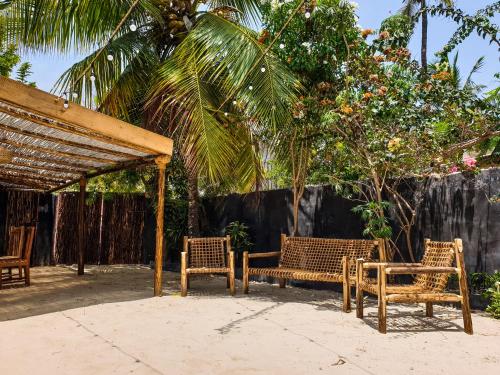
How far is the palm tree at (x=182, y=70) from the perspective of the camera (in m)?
5.62

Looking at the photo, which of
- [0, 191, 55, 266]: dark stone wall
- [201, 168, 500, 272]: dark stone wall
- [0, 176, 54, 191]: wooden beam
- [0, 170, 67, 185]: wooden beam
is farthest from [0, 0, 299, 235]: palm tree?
[0, 191, 55, 266]: dark stone wall

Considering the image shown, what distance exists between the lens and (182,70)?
5.97 metres

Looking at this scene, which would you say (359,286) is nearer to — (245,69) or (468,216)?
(468,216)

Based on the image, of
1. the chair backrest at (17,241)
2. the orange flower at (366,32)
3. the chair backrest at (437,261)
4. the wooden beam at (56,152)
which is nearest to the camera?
the chair backrest at (437,261)

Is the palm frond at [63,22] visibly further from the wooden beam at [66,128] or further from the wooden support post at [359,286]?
the wooden support post at [359,286]

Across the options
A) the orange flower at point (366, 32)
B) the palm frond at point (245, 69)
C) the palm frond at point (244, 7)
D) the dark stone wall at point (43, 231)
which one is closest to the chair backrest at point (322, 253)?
the palm frond at point (245, 69)

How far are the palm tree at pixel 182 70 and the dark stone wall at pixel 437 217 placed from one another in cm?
97

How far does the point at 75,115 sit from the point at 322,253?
10.3 ft

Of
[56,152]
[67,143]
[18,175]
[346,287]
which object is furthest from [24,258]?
[346,287]

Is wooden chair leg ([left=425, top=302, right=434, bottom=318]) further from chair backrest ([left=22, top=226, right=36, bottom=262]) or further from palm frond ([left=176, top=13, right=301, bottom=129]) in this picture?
chair backrest ([left=22, top=226, right=36, bottom=262])

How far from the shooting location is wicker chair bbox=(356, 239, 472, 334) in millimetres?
3531

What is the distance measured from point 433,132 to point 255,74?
2280 mm

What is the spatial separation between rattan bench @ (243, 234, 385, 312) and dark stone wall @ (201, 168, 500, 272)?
0.51 metres

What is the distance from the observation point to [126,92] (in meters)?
6.62
